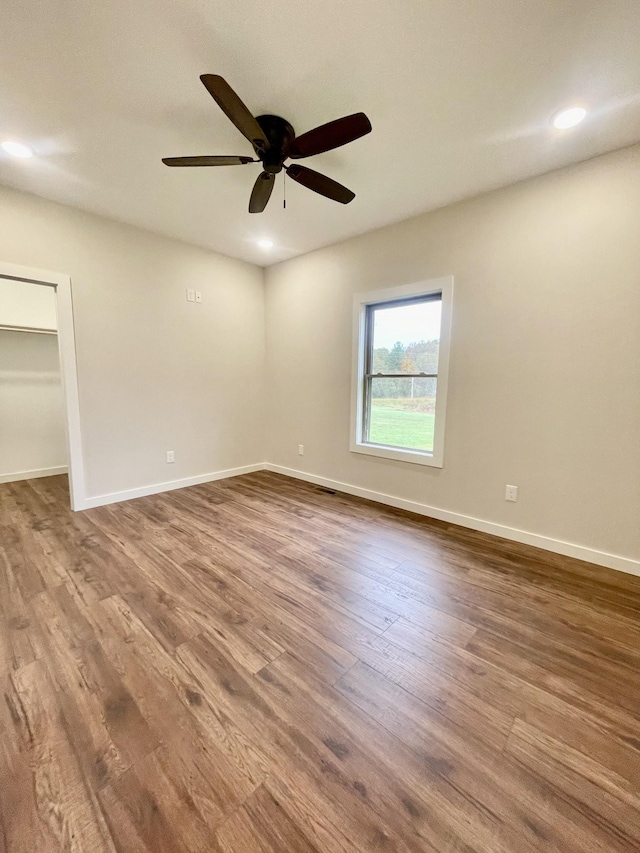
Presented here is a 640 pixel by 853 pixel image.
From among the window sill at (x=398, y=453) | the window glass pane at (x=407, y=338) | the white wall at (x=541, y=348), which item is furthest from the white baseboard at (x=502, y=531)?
the window glass pane at (x=407, y=338)

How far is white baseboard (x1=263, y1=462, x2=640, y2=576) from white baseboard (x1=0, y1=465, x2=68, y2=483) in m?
3.60

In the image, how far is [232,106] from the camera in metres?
1.47

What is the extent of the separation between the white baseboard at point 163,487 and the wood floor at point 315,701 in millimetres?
825

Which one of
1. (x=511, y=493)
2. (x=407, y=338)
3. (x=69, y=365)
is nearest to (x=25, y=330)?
(x=69, y=365)

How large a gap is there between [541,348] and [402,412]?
1308mm

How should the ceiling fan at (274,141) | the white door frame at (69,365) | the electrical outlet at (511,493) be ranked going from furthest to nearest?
the white door frame at (69,365) → the electrical outlet at (511,493) → the ceiling fan at (274,141)

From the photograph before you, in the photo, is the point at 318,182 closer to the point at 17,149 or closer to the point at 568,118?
the point at 568,118

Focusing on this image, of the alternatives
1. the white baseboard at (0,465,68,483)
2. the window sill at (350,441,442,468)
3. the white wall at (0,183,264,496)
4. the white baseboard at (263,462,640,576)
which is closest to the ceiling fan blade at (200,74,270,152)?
the white wall at (0,183,264,496)

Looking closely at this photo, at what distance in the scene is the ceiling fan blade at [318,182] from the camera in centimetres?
192

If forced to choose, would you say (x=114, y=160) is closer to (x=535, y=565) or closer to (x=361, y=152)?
(x=361, y=152)

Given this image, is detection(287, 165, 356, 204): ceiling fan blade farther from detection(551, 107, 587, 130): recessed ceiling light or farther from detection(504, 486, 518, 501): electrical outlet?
detection(504, 486, 518, 501): electrical outlet

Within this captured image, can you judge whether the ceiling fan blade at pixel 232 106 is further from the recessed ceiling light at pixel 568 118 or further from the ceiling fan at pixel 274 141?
the recessed ceiling light at pixel 568 118

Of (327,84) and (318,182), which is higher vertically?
(327,84)

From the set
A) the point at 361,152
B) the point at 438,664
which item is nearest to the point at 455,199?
the point at 361,152
